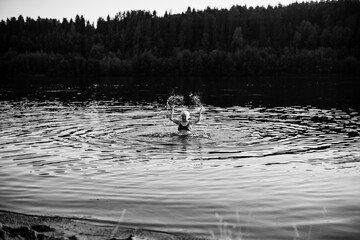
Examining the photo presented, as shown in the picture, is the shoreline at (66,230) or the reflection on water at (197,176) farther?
the reflection on water at (197,176)

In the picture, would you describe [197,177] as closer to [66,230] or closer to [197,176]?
[197,176]

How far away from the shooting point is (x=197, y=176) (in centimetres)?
1566

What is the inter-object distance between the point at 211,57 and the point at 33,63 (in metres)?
84.5

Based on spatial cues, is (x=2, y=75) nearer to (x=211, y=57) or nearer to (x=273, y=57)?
(x=211, y=57)

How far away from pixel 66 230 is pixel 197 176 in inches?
271

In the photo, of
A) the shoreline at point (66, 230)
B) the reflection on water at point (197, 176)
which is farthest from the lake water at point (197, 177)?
the shoreline at point (66, 230)

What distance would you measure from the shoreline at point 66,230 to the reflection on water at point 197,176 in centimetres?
57

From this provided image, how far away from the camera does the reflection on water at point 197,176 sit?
1091cm

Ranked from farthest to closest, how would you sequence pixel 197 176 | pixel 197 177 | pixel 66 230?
pixel 197 176 → pixel 197 177 → pixel 66 230

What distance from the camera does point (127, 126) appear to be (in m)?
29.7

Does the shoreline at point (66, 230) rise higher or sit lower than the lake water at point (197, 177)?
higher

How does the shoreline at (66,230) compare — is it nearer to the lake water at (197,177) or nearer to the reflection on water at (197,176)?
the lake water at (197,177)

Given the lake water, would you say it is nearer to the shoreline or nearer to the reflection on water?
the reflection on water

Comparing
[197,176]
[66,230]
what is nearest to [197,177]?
[197,176]
